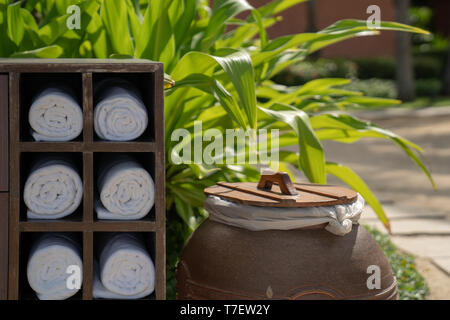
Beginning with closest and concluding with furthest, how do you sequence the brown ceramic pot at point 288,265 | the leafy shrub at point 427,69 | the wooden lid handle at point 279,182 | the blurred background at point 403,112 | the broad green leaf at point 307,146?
the brown ceramic pot at point 288,265
the wooden lid handle at point 279,182
the broad green leaf at point 307,146
the blurred background at point 403,112
the leafy shrub at point 427,69

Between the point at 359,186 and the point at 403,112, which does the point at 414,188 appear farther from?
the point at 403,112

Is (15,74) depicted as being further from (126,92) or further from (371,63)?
(371,63)

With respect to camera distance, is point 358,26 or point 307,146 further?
point 358,26

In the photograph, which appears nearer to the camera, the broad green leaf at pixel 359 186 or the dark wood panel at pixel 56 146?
the dark wood panel at pixel 56 146

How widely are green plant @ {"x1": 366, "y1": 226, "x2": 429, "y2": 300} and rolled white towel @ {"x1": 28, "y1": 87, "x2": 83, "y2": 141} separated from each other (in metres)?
1.61

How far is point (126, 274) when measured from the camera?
1.70m

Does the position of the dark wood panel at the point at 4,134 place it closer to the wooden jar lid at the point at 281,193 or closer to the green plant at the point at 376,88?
the wooden jar lid at the point at 281,193

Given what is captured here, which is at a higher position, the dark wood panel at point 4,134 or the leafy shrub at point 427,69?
the leafy shrub at point 427,69

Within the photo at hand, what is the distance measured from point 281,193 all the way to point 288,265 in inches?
9.2

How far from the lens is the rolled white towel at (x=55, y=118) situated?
1685 mm

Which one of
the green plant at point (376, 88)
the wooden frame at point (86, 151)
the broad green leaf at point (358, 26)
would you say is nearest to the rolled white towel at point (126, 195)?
the wooden frame at point (86, 151)

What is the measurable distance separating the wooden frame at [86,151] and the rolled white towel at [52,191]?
0.03m

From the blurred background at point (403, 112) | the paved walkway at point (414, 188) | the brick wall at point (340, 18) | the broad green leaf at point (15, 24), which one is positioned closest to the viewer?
the broad green leaf at point (15, 24)

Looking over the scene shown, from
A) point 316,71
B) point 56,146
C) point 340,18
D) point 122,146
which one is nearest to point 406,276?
point 122,146
